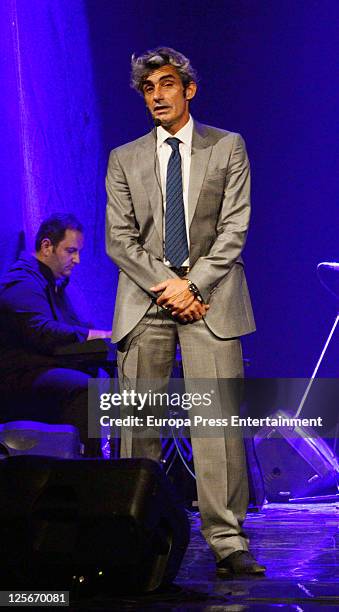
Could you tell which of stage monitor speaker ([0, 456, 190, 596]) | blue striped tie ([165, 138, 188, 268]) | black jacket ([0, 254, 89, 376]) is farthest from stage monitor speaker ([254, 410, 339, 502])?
stage monitor speaker ([0, 456, 190, 596])

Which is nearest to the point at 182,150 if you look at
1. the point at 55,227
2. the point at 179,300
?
the point at 179,300

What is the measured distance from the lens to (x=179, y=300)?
2.80 m

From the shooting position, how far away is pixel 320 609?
2.10 m

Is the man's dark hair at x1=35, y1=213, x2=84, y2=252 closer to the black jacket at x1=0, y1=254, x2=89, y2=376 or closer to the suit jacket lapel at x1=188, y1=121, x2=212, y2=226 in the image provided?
the black jacket at x1=0, y1=254, x2=89, y2=376

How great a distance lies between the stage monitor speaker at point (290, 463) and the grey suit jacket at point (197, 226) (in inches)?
99.7

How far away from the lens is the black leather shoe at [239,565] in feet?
8.66

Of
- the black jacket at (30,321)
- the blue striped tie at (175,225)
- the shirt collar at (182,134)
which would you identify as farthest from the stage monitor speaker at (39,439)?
the shirt collar at (182,134)

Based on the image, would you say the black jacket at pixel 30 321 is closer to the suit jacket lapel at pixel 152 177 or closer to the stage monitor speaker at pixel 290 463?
the stage monitor speaker at pixel 290 463

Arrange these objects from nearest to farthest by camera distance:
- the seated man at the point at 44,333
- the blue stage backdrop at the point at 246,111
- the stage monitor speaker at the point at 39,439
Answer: the stage monitor speaker at the point at 39,439, the seated man at the point at 44,333, the blue stage backdrop at the point at 246,111

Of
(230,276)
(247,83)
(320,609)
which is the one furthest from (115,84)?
(320,609)

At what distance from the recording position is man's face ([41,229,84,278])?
18.4ft

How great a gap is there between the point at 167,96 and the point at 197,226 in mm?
425

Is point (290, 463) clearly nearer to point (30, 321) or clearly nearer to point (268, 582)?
point (30, 321)

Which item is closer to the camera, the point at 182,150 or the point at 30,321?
the point at 182,150
